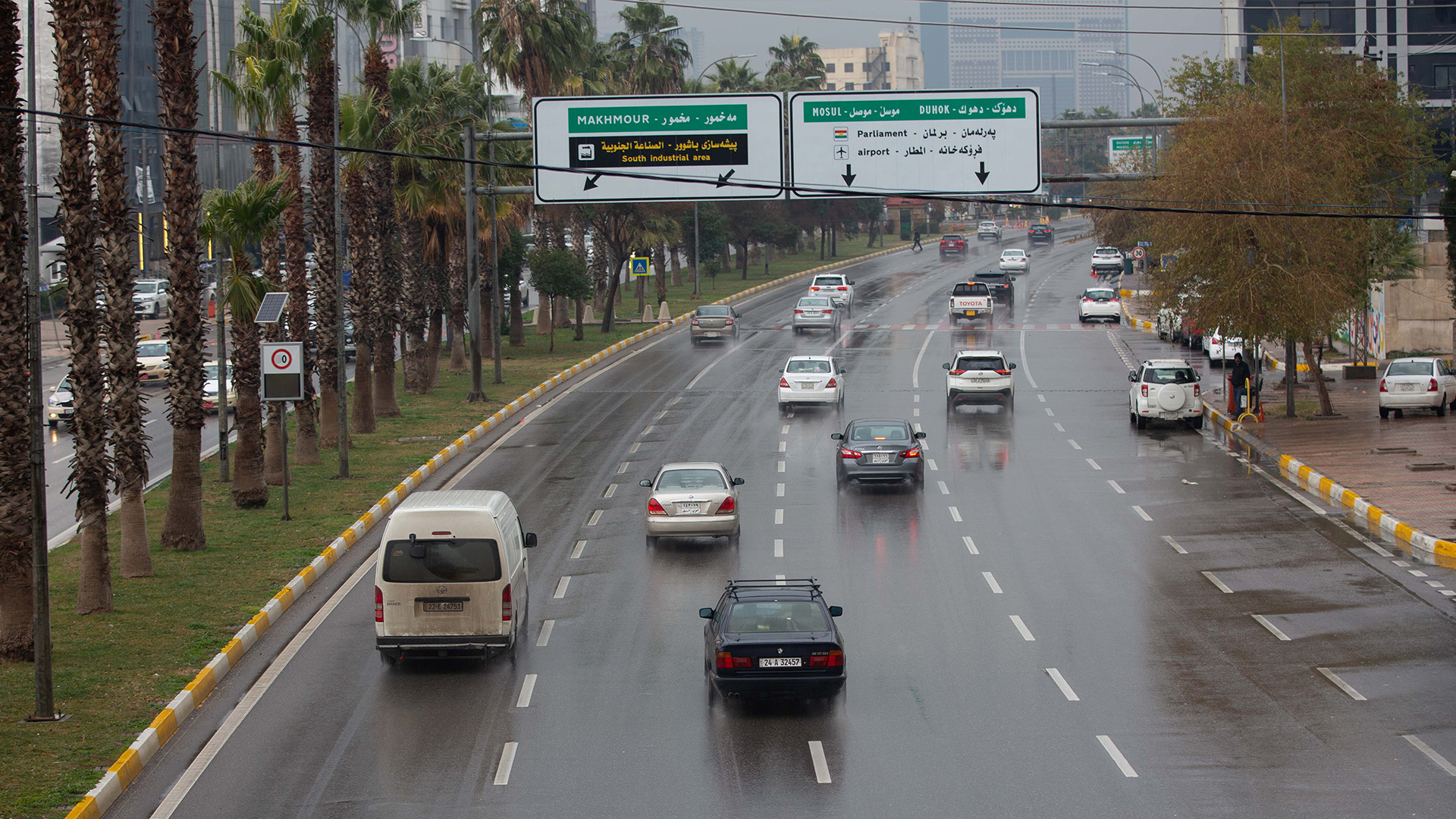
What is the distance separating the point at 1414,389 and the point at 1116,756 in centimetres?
2974

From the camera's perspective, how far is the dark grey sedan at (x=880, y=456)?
1201 inches

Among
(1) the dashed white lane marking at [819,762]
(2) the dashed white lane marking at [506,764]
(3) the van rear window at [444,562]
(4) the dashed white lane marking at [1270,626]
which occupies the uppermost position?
(3) the van rear window at [444,562]

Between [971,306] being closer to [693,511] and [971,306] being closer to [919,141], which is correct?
Answer: [919,141]

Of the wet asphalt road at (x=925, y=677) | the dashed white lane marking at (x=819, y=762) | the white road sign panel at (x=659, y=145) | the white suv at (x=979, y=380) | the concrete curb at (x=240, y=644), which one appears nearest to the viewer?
the wet asphalt road at (x=925, y=677)

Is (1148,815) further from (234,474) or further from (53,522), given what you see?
(53,522)

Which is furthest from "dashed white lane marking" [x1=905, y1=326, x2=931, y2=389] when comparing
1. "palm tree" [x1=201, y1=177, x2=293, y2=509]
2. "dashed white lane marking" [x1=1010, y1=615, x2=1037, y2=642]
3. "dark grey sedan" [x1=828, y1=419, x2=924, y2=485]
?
"dashed white lane marking" [x1=1010, y1=615, x2=1037, y2=642]

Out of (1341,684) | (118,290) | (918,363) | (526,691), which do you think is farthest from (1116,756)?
(918,363)

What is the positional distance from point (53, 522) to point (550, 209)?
3568 cm

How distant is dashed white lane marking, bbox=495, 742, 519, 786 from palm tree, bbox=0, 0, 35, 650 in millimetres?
7075

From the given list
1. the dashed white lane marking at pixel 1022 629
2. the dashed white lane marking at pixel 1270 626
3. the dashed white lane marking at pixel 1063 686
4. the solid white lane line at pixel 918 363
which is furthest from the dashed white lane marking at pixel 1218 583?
the solid white lane line at pixel 918 363

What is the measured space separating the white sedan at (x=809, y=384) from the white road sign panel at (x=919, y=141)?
9971 mm

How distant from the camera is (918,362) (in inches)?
2087

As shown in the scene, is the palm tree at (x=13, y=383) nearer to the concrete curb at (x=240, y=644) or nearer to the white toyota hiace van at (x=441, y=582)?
the concrete curb at (x=240, y=644)

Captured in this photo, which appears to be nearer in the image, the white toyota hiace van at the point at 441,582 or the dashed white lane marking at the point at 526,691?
the dashed white lane marking at the point at 526,691
